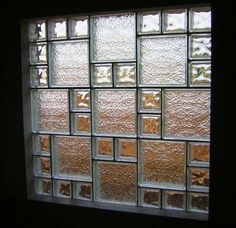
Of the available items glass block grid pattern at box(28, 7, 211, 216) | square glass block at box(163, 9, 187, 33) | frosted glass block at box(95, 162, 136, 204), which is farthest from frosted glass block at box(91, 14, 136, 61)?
frosted glass block at box(95, 162, 136, 204)

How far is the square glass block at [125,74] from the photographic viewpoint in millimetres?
1779

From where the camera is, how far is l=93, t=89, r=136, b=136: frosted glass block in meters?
1.80

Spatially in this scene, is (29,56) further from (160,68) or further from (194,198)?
(194,198)

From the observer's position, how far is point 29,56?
1.95 m

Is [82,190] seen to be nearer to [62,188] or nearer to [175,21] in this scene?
[62,188]

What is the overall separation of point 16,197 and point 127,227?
0.71 metres

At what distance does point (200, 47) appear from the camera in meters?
1.66

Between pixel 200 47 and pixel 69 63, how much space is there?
745 mm

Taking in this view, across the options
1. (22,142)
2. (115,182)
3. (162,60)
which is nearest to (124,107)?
(162,60)

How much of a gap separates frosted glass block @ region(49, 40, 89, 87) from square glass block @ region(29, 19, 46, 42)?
9cm

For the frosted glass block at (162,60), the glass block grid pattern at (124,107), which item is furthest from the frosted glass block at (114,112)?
the frosted glass block at (162,60)

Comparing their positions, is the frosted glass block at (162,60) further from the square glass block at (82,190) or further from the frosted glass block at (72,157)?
the square glass block at (82,190)

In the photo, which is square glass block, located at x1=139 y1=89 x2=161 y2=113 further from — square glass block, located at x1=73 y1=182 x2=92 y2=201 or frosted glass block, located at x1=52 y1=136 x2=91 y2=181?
square glass block, located at x1=73 y1=182 x2=92 y2=201

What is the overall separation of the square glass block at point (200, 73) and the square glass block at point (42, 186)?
1.05m
